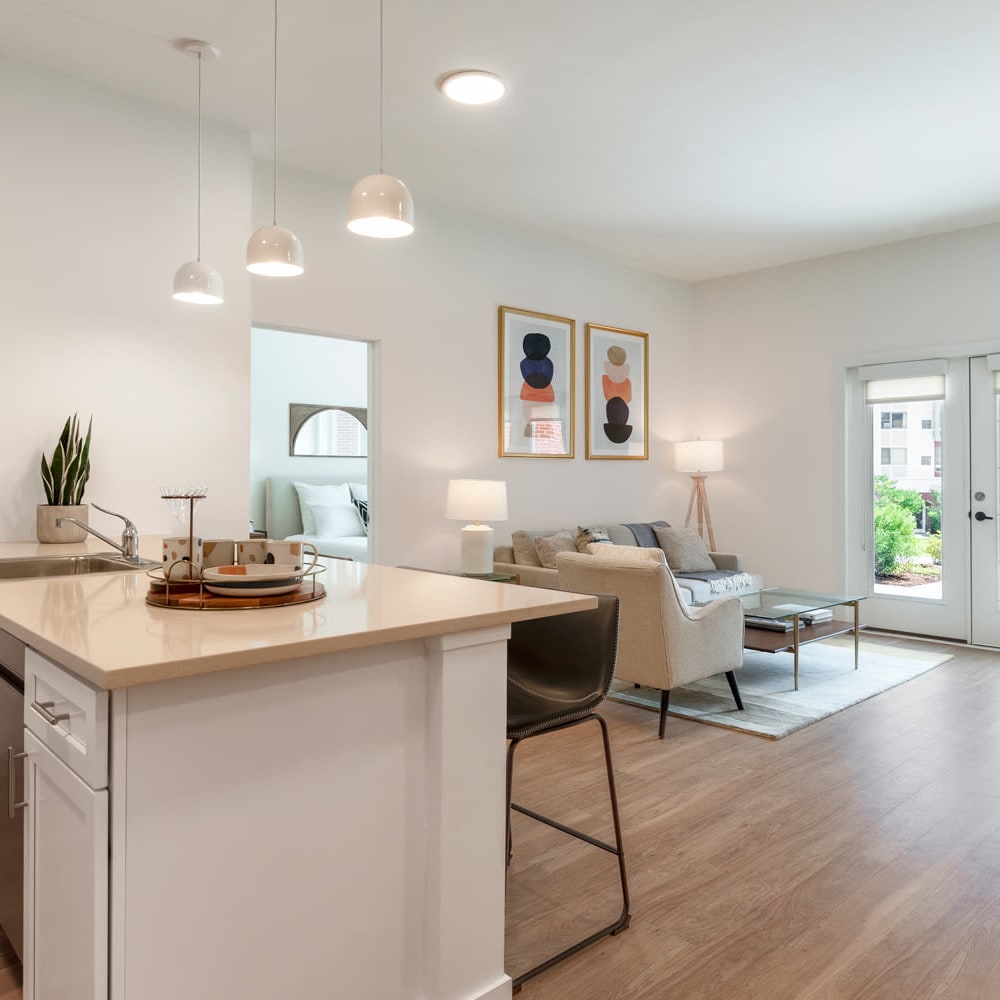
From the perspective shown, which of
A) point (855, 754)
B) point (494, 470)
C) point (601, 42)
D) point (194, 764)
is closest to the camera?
point (194, 764)

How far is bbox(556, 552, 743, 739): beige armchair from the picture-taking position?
11.7 ft

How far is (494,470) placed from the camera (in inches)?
215

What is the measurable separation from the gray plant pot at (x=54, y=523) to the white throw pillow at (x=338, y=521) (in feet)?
11.6

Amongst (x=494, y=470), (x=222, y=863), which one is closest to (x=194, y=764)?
(x=222, y=863)

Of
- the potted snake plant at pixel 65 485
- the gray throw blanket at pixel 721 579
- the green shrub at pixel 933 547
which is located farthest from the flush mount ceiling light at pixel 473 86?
the green shrub at pixel 933 547

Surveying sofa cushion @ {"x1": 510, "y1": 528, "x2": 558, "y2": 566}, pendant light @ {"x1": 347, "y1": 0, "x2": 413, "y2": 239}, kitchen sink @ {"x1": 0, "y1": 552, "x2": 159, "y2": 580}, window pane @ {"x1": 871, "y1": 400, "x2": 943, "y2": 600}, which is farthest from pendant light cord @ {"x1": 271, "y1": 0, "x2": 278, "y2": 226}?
window pane @ {"x1": 871, "y1": 400, "x2": 943, "y2": 600}

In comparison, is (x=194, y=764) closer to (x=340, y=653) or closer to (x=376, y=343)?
(x=340, y=653)

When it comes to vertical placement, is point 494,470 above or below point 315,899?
above

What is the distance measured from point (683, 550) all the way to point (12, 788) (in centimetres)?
491

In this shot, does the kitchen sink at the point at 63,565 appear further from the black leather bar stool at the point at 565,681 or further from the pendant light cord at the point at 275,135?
the pendant light cord at the point at 275,135

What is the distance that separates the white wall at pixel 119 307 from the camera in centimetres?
325

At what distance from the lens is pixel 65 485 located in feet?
10.5

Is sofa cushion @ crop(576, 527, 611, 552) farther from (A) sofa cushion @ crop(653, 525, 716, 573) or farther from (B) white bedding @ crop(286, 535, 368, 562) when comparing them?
(B) white bedding @ crop(286, 535, 368, 562)

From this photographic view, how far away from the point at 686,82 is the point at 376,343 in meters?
2.23
